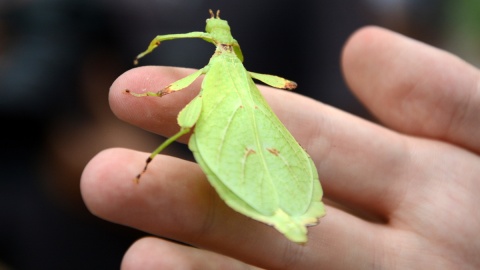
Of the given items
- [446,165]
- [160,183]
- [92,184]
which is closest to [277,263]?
[160,183]

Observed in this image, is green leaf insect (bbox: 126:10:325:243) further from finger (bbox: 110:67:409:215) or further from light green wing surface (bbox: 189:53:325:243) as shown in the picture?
finger (bbox: 110:67:409:215)

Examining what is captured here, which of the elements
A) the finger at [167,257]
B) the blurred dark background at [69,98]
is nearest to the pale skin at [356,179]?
the finger at [167,257]

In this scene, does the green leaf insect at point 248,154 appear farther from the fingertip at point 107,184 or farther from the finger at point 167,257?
the finger at point 167,257

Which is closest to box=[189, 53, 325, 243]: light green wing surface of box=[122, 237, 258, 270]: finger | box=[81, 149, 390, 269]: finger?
box=[81, 149, 390, 269]: finger

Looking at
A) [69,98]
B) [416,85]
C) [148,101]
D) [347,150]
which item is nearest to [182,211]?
[148,101]

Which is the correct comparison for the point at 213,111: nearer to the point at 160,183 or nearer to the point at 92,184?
the point at 160,183

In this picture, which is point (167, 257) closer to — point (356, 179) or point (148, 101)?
point (148, 101)
